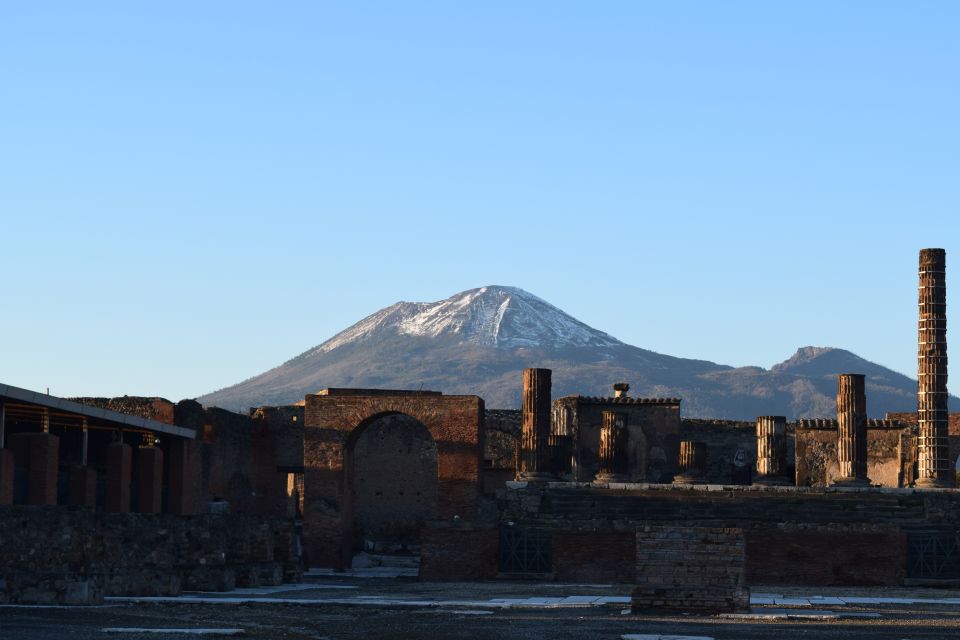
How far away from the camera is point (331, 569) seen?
3609cm

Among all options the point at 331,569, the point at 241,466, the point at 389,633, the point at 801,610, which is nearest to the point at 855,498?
the point at 331,569

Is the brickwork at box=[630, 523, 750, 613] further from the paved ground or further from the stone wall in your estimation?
the stone wall

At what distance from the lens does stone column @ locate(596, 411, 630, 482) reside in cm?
4031

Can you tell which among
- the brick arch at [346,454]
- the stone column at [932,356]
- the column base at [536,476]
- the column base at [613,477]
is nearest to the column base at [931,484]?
the stone column at [932,356]

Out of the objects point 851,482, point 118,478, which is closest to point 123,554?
point 118,478

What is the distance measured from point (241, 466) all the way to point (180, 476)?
631cm

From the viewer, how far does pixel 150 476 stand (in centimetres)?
3438

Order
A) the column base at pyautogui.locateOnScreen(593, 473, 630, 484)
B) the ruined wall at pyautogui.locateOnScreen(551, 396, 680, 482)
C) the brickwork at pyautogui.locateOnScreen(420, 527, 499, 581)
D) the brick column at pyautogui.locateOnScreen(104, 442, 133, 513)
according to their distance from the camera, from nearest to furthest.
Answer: the brickwork at pyautogui.locateOnScreen(420, 527, 499, 581)
the brick column at pyautogui.locateOnScreen(104, 442, 133, 513)
the column base at pyautogui.locateOnScreen(593, 473, 630, 484)
the ruined wall at pyautogui.locateOnScreen(551, 396, 680, 482)

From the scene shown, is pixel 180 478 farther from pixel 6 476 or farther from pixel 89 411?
pixel 6 476

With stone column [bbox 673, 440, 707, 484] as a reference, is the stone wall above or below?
Result: below

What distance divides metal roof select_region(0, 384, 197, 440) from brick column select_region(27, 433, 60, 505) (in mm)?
652

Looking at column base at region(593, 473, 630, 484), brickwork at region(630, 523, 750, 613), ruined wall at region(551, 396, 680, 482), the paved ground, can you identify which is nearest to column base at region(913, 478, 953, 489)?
column base at region(593, 473, 630, 484)

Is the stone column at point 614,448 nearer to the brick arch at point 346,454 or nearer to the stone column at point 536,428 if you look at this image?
the stone column at point 536,428

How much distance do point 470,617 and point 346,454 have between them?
18.3 meters
